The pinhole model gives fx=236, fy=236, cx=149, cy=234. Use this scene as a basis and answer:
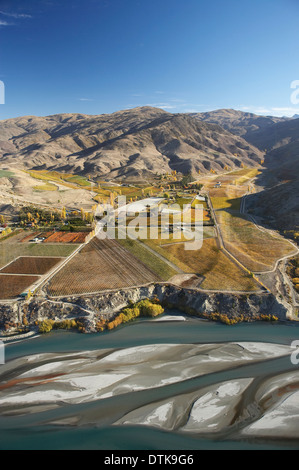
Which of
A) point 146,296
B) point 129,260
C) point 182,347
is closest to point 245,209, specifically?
point 129,260

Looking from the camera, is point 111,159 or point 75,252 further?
point 111,159

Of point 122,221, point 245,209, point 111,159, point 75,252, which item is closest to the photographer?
point 75,252

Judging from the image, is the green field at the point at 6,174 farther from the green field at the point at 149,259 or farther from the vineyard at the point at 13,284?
the vineyard at the point at 13,284

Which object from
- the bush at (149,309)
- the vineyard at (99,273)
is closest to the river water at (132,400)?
the bush at (149,309)

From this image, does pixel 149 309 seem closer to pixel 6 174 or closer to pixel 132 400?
pixel 132 400

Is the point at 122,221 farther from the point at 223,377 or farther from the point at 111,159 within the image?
the point at 111,159

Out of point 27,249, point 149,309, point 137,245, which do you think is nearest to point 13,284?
point 27,249

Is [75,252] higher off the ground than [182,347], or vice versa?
[75,252]

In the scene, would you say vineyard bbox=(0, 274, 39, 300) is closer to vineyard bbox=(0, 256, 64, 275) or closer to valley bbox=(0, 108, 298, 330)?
valley bbox=(0, 108, 298, 330)
